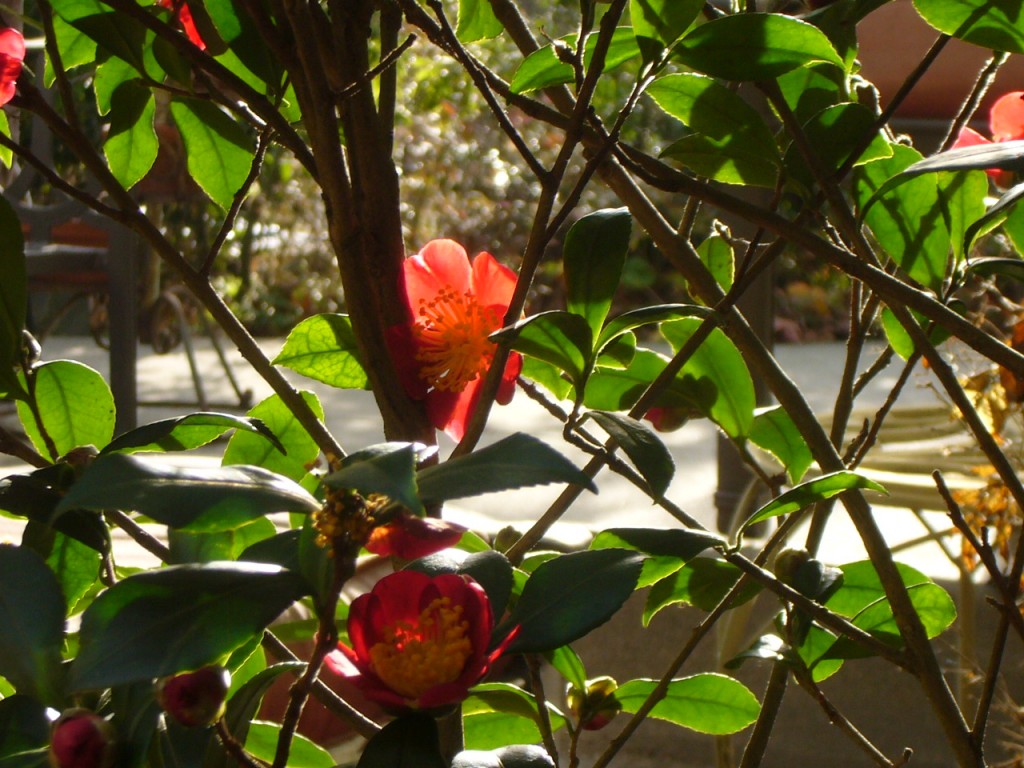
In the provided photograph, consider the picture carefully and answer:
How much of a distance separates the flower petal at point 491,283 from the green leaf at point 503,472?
0.20 m

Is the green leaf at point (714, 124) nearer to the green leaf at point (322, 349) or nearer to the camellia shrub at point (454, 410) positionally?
the camellia shrub at point (454, 410)

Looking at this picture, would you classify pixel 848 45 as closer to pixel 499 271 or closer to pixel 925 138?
pixel 499 271

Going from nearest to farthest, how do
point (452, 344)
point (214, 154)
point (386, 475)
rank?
point (386, 475) < point (452, 344) < point (214, 154)

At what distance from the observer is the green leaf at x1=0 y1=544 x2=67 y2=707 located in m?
0.36

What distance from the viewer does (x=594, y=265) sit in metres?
0.45

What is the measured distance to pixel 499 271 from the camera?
53 cm

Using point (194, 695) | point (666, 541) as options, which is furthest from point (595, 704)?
point (194, 695)

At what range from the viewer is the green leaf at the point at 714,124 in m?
0.50

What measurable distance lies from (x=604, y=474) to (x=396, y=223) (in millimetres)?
2526

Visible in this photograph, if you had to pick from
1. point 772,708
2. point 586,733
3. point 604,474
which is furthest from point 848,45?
point 604,474

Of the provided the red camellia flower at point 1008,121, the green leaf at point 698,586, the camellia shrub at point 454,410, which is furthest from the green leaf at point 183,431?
the red camellia flower at point 1008,121

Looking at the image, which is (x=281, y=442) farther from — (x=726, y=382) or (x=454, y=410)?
(x=726, y=382)

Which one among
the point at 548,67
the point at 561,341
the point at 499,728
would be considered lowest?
the point at 499,728

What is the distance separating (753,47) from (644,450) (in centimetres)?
16
